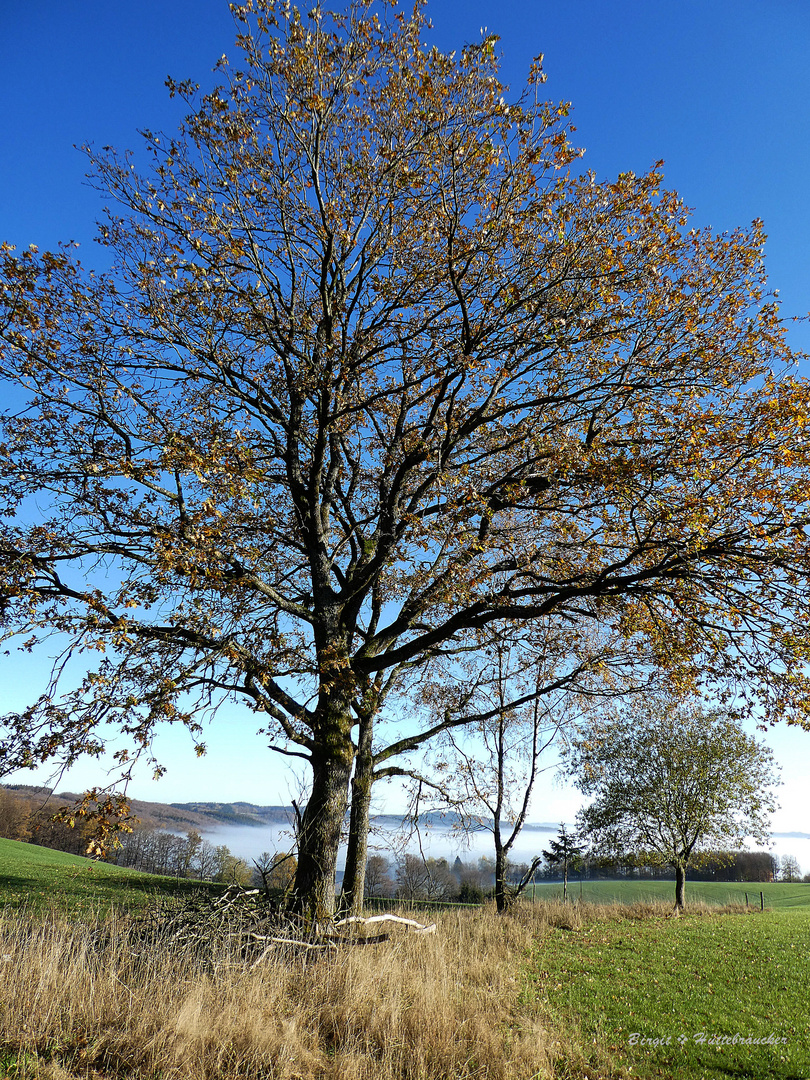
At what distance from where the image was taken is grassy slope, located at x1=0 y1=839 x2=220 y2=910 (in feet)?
41.2

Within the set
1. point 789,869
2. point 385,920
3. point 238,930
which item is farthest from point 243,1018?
point 789,869

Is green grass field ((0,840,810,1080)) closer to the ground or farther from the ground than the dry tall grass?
closer to the ground

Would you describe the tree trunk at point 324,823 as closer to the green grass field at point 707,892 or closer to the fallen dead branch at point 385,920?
the fallen dead branch at point 385,920

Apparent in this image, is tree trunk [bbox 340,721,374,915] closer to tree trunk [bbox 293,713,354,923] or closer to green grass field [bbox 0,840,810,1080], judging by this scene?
green grass field [bbox 0,840,810,1080]

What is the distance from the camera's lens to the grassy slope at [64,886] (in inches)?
495

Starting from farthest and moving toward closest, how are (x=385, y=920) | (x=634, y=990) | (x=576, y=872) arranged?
(x=576, y=872) → (x=385, y=920) → (x=634, y=990)

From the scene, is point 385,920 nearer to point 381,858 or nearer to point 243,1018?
point 243,1018

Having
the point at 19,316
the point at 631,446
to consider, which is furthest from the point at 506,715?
the point at 19,316

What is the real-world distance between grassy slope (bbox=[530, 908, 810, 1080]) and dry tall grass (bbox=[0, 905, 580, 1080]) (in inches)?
41.2

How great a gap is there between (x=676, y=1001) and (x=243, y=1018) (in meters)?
6.96

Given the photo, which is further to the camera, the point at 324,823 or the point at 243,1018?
the point at 324,823

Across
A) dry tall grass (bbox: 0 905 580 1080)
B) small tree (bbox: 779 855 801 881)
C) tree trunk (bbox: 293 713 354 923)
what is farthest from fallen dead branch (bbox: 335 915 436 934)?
small tree (bbox: 779 855 801 881)

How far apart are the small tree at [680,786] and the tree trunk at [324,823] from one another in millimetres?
17617

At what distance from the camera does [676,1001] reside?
834 cm
